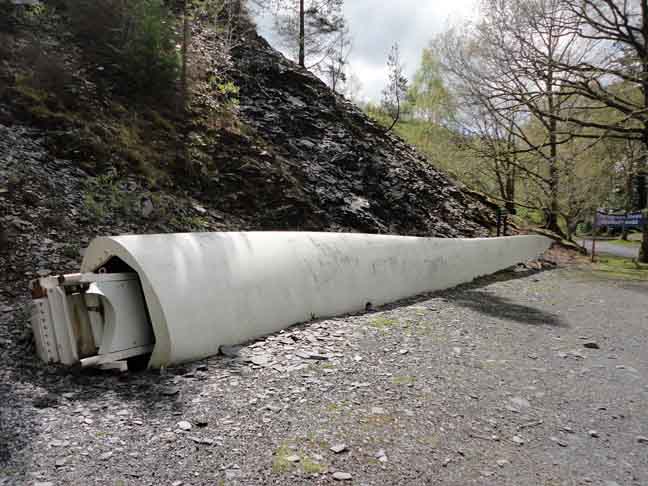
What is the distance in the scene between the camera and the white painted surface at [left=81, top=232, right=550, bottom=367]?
2.94m

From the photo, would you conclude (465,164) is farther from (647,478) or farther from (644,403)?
(647,478)

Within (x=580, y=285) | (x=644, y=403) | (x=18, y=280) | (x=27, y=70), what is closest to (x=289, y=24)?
(x=27, y=70)

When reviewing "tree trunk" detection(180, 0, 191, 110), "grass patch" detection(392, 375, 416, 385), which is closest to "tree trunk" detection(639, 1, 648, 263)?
"tree trunk" detection(180, 0, 191, 110)

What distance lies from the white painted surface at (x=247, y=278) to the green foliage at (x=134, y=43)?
4.84 metres

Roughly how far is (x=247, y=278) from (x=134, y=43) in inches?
222

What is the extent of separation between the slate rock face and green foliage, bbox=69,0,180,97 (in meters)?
2.10

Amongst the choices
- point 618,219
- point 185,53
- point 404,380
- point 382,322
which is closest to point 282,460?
point 404,380

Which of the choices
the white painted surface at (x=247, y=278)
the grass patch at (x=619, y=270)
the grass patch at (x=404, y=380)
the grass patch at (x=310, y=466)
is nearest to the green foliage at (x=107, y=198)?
the white painted surface at (x=247, y=278)

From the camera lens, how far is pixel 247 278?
3.50m

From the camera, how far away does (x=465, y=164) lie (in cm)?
1308

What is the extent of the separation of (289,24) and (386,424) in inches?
700

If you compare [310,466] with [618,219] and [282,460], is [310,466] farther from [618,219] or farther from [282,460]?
[618,219]

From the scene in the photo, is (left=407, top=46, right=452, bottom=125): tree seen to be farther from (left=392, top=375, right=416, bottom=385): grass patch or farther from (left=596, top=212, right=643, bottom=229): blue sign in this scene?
(left=392, top=375, right=416, bottom=385): grass patch

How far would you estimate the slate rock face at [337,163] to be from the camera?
8.16 metres
